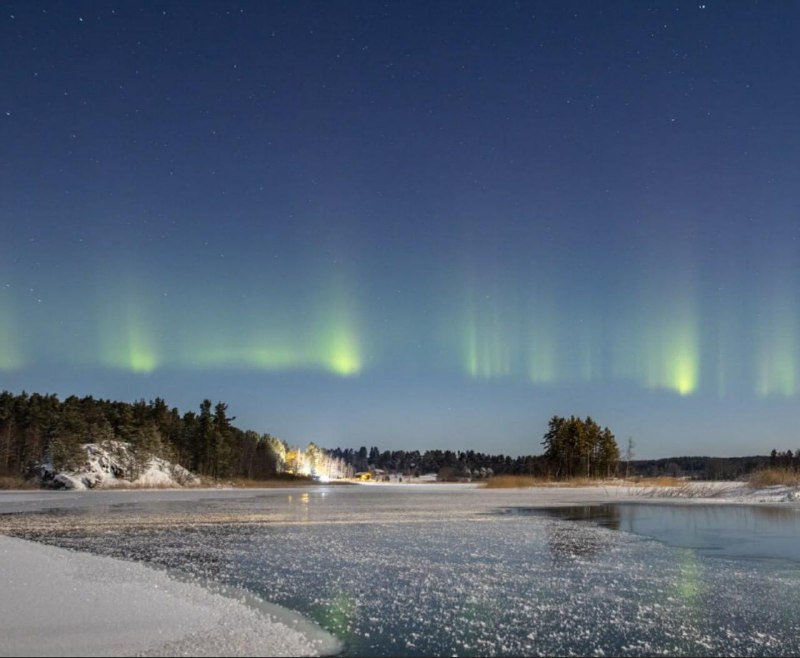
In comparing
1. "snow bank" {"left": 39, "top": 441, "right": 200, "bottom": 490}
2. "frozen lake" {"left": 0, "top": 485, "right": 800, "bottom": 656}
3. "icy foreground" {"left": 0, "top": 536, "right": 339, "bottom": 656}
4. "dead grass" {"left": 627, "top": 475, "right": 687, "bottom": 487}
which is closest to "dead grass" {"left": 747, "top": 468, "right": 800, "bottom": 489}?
"dead grass" {"left": 627, "top": 475, "right": 687, "bottom": 487}

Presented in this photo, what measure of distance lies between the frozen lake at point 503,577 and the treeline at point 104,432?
2114 inches

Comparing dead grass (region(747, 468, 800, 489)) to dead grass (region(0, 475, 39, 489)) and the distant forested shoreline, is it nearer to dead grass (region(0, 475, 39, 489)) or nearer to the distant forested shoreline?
the distant forested shoreline

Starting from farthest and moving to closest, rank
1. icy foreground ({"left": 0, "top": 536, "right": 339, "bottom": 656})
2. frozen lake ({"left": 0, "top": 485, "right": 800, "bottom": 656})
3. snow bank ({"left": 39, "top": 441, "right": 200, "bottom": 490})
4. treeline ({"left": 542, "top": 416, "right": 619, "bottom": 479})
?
treeline ({"left": 542, "top": 416, "right": 619, "bottom": 479}) → snow bank ({"left": 39, "top": 441, "right": 200, "bottom": 490}) → frozen lake ({"left": 0, "top": 485, "right": 800, "bottom": 656}) → icy foreground ({"left": 0, "top": 536, "right": 339, "bottom": 656})

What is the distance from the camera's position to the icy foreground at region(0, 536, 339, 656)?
6.71m

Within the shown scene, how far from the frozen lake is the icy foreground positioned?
0.76 meters

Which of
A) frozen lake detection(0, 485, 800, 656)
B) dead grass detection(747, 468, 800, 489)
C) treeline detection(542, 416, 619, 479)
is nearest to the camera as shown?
frozen lake detection(0, 485, 800, 656)

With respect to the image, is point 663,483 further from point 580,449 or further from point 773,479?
point 580,449

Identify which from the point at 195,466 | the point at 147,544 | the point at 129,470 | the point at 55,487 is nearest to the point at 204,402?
the point at 195,466

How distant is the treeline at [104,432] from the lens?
237ft

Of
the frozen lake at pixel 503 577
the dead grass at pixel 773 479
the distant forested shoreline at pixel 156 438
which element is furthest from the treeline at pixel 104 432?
the dead grass at pixel 773 479

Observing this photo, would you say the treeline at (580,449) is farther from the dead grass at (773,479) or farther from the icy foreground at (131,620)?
the icy foreground at (131,620)

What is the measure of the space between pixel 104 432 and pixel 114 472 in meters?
5.00

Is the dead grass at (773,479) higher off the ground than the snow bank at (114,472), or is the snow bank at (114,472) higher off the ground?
the dead grass at (773,479)

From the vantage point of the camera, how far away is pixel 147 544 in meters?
16.7
